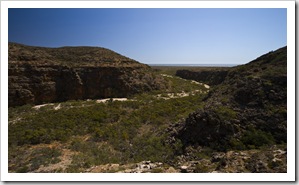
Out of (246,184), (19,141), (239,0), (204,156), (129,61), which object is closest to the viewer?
(246,184)

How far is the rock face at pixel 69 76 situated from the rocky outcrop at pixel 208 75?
13296mm

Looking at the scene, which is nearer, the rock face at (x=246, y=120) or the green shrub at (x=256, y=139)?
the green shrub at (x=256, y=139)

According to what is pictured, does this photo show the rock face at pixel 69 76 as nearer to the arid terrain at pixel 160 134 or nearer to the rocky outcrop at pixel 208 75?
the arid terrain at pixel 160 134

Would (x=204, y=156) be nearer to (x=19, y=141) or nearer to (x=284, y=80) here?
(x=284, y=80)

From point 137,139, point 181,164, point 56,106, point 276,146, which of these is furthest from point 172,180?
point 56,106

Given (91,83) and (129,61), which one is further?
(129,61)

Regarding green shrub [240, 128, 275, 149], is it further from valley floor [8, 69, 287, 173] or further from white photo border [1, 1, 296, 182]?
white photo border [1, 1, 296, 182]

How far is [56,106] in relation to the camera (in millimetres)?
18672

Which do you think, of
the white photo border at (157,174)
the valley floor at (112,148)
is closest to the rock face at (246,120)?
the valley floor at (112,148)

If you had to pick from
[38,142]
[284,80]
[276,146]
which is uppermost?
[284,80]

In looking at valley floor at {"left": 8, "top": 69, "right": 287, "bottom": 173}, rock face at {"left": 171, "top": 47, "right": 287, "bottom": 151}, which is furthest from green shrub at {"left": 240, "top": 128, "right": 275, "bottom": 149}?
valley floor at {"left": 8, "top": 69, "right": 287, "bottom": 173}

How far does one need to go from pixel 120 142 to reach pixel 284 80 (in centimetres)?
853

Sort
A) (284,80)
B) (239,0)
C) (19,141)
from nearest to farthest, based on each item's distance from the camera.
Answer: (239,0) → (284,80) → (19,141)

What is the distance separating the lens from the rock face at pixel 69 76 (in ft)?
64.3
